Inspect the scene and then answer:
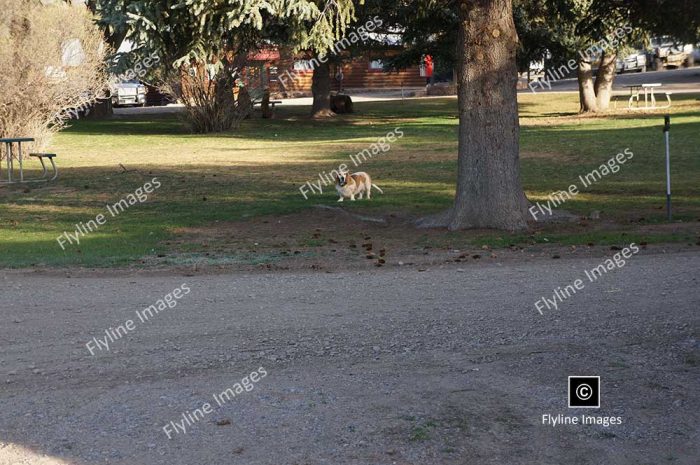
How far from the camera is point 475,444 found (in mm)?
6184

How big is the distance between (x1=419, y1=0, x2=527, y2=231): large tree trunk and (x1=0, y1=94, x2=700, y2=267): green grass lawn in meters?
0.55

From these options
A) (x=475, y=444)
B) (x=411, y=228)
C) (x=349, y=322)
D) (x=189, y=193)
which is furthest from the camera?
(x=189, y=193)

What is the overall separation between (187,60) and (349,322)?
495 centimetres

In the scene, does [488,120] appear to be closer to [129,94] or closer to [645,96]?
[645,96]

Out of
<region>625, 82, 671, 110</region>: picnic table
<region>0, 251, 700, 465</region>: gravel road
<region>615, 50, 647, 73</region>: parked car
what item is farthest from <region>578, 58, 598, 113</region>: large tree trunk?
<region>615, 50, 647, 73</region>: parked car

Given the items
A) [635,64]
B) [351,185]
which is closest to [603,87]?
[351,185]

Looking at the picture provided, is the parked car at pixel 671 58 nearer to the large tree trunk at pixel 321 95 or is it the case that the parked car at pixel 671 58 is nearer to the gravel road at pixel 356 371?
the large tree trunk at pixel 321 95

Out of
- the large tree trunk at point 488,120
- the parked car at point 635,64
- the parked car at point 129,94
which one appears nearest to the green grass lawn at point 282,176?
the large tree trunk at point 488,120

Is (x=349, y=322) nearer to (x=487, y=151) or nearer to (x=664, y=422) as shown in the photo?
(x=664, y=422)

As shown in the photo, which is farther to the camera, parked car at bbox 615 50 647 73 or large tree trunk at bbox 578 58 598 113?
parked car at bbox 615 50 647 73

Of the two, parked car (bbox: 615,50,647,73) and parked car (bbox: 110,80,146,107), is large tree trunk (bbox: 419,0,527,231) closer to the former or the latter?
parked car (bbox: 110,80,146,107)

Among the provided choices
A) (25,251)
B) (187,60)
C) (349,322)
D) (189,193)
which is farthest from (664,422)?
(189,193)

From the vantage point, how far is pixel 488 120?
14500 millimetres

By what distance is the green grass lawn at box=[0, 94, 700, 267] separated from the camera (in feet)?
50.6
